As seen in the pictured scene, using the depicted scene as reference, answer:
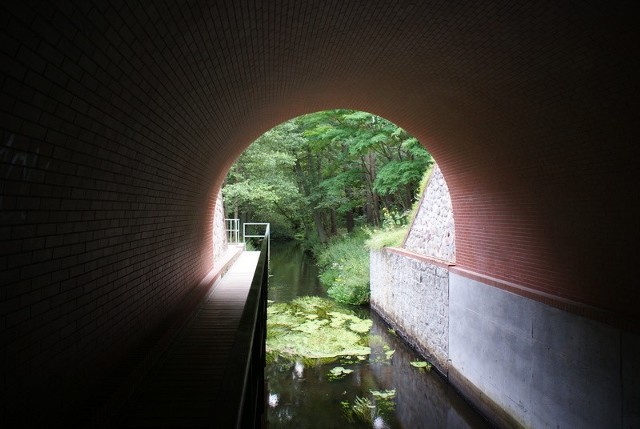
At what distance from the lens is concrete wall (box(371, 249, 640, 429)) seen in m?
4.93

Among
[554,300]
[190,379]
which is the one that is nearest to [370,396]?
[554,300]

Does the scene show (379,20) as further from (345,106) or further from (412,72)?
(345,106)

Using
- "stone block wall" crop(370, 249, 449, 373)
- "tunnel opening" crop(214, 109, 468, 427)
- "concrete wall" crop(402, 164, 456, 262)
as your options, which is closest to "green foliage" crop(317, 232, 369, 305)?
"tunnel opening" crop(214, 109, 468, 427)

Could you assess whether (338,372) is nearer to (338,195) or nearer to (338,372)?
(338,372)

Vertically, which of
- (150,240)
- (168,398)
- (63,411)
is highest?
(150,240)

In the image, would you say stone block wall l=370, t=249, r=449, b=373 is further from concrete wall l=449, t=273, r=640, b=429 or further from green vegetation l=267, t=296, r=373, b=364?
green vegetation l=267, t=296, r=373, b=364

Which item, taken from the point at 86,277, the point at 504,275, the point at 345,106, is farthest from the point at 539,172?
the point at 86,277

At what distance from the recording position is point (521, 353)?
22.2 ft

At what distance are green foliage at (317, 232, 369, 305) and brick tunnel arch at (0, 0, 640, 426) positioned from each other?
328 inches

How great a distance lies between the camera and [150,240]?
5094 mm

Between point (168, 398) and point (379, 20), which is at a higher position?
point (379, 20)

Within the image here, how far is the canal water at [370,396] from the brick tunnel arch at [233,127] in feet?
9.08

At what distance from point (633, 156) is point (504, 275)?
140 inches

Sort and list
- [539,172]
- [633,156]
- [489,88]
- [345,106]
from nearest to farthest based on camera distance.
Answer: [633,156]
[489,88]
[539,172]
[345,106]
